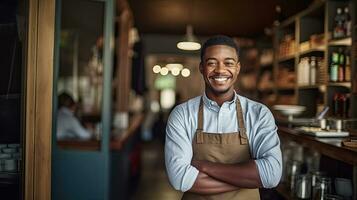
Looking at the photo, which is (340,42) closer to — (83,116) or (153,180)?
(153,180)

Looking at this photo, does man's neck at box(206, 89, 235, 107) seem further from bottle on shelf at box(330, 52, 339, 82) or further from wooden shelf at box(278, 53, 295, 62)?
wooden shelf at box(278, 53, 295, 62)

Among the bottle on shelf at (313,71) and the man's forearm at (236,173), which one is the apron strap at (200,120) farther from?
the bottle on shelf at (313,71)

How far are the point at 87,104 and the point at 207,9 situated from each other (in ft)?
11.2

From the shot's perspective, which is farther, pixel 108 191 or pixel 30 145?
pixel 108 191

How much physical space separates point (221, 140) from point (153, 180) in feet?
14.3

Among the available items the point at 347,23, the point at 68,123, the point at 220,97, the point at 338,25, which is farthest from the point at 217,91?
the point at 68,123

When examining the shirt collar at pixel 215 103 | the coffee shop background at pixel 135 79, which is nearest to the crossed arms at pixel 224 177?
the shirt collar at pixel 215 103

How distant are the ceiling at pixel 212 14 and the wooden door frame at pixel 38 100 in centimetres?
296

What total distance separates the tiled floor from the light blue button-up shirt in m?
1.60

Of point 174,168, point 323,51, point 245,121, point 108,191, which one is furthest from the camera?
point 323,51

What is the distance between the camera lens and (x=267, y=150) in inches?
67.5

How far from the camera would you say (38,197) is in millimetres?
2037

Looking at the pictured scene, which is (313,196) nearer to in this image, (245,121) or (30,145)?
(245,121)

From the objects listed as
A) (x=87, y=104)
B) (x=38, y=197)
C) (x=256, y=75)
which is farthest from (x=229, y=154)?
(x=87, y=104)
